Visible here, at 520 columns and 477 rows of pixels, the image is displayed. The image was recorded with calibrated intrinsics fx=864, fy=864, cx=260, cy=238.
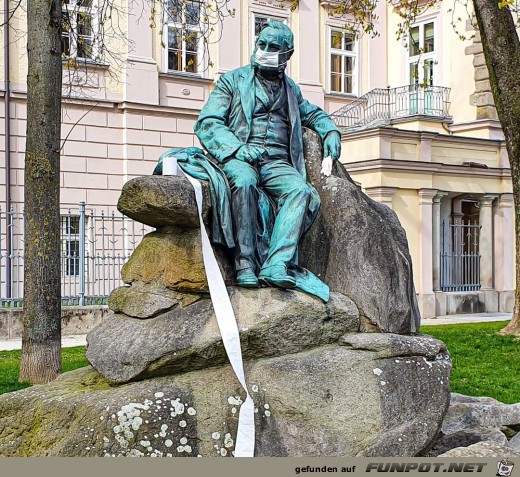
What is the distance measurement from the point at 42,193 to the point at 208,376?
3.74 metres

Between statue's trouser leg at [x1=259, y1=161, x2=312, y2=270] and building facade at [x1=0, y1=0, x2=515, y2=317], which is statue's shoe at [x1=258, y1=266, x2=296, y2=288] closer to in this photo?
statue's trouser leg at [x1=259, y1=161, x2=312, y2=270]

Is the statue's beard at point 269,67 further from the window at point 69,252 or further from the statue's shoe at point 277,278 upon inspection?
the window at point 69,252

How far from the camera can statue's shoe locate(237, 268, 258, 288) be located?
4.93m

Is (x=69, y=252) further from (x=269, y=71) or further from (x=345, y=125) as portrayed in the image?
(x=345, y=125)

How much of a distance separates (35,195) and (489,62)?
7.29 m

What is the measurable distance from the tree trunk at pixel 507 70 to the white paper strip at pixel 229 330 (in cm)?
810

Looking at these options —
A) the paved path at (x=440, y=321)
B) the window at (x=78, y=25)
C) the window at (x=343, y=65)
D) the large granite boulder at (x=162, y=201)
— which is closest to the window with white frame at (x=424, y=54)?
the window at (x=343, y=65)

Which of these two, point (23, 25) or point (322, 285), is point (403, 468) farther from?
point (23, 25)

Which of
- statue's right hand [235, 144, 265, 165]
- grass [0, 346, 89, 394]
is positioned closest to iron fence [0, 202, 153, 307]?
grass [0, 346, 89, 394]

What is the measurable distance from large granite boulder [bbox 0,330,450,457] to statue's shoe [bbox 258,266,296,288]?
297mm

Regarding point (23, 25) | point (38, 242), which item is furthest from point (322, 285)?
point (23, 25)

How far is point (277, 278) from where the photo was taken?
16.0 feet

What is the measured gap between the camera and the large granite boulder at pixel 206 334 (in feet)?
15.3

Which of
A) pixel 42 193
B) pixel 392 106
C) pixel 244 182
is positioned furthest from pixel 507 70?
pixel 392 106
